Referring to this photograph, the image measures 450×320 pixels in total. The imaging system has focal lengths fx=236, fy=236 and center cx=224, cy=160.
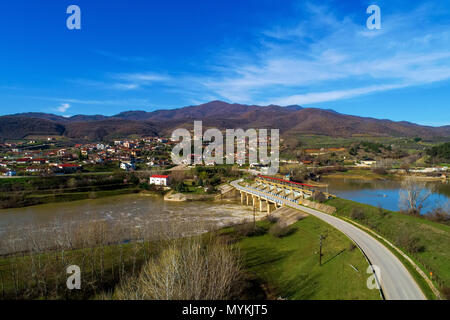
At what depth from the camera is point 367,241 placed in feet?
51.8

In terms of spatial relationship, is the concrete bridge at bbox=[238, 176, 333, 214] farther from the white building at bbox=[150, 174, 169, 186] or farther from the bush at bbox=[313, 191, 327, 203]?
the white building at bbox=[150, 174, 169, 186]

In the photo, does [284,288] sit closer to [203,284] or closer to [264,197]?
[203,284]

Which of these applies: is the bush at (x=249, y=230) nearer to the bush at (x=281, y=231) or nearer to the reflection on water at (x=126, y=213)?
the bush at (x=281, y=231)

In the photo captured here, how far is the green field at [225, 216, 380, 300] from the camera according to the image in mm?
11453

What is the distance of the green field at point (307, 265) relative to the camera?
1145cm

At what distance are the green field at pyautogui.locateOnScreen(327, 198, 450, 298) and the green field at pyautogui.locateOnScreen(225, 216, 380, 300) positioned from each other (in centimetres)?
319

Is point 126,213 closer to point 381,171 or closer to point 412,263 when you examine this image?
point 412,263

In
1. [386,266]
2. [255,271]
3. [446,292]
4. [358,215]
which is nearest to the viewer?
[446,292]

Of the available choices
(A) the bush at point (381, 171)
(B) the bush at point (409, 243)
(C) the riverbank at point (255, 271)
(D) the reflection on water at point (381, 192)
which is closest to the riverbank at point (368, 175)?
(A) the bush at point (381, 171)

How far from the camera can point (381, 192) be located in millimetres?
43500

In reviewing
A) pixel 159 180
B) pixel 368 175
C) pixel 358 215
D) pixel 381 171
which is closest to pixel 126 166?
pixel 159 180

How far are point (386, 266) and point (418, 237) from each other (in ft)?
20.0

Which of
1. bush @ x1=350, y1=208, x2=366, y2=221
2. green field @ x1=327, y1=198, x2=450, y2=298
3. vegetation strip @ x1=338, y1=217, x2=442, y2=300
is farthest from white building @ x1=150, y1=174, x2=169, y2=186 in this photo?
vegetation strip @ x1=338, y1=217, x2=442, y2=300
